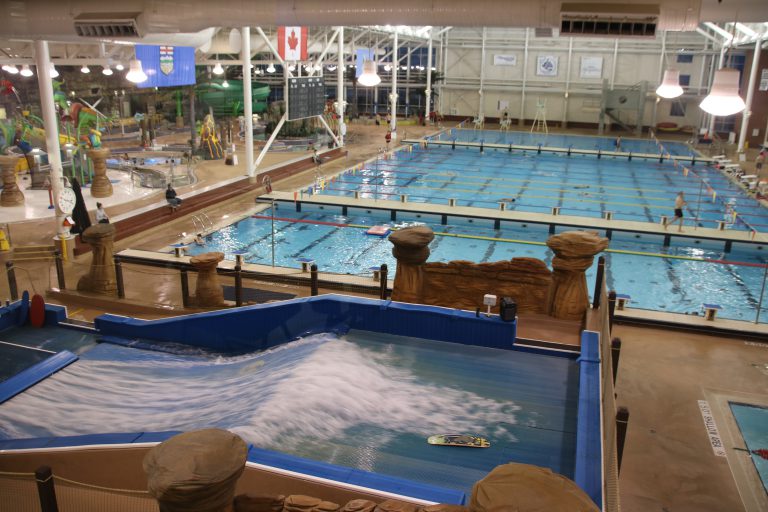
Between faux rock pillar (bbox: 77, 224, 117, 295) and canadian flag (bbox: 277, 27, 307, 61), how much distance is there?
11.2m

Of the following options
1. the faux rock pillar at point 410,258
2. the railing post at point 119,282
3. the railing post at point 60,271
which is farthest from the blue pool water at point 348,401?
the railing post at point 60,271

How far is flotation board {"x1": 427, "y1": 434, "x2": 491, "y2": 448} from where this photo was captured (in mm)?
5320

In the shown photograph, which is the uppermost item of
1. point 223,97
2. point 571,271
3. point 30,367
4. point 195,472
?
point 223,97

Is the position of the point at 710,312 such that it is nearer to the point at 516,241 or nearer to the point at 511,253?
the point at 511,253

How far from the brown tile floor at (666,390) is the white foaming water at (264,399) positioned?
1381 mm

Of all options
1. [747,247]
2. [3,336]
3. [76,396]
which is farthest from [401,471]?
[747,247]

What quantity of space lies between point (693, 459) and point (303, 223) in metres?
11.2

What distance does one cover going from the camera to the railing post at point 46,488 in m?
4.09

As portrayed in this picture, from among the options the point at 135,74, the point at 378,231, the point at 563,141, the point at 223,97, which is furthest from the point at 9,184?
the point at 563,141

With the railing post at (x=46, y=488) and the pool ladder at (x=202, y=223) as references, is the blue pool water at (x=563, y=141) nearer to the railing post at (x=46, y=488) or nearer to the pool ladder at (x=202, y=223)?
the pool ladder at (x=202, y=223)

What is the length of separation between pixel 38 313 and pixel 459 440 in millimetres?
Result: 6263

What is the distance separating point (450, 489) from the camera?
4496 mm

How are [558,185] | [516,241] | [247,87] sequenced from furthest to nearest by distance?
[558,185]
[247,87]
[516,241]

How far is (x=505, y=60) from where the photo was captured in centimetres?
3731
